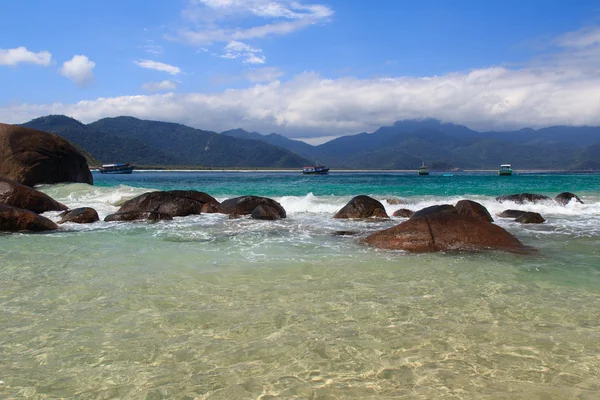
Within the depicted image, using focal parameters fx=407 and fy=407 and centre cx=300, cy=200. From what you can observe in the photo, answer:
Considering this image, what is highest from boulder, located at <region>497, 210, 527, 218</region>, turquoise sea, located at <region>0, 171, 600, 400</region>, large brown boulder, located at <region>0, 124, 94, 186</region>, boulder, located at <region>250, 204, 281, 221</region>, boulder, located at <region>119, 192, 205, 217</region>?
large brown boulder, located at <region>0, 124, 94, 186</region>

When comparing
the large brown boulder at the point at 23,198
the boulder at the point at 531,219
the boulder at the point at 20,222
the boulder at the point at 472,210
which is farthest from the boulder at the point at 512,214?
the large brown boulder at the point at 23,198

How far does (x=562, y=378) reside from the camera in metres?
3.42

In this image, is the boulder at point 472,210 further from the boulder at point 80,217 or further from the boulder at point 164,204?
the boulder at point 80,217

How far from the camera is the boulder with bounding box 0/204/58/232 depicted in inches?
464

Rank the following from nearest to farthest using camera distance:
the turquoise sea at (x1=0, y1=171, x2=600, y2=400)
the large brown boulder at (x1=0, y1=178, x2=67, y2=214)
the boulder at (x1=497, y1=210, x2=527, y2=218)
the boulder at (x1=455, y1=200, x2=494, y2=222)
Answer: the turquoise sea at (x1=0, y1=171, x2=600, y2=400), the boulder at (x1=455, y1=200, x2=494, y2=222), the large brown boulder at (x1=0, y1=178, x2=67, y2=214), the boulder at (x1=497, y1=210, x2=527, y2=218)

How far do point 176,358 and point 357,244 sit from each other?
6.51 metres

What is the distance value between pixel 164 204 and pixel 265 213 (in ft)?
14.2

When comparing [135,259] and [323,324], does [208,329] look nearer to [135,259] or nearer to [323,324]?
[323,324]

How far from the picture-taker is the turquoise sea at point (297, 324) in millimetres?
3350

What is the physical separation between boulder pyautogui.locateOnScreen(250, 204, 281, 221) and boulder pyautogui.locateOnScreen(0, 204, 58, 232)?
21.8 feet

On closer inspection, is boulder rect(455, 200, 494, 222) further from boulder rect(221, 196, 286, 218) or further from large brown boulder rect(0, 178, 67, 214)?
large brown boulder rect(0, 178, 67, 214)

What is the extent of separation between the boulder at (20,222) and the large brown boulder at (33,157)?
12.9 meters

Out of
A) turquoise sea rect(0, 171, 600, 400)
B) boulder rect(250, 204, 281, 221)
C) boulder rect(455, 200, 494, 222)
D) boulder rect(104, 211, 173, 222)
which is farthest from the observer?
boulder rect(250, 204, 281, 221)

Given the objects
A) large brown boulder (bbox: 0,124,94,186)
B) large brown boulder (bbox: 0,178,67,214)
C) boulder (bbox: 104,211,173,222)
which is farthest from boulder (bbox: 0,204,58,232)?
large brown boulder (bbox: 0,124,94,186)
